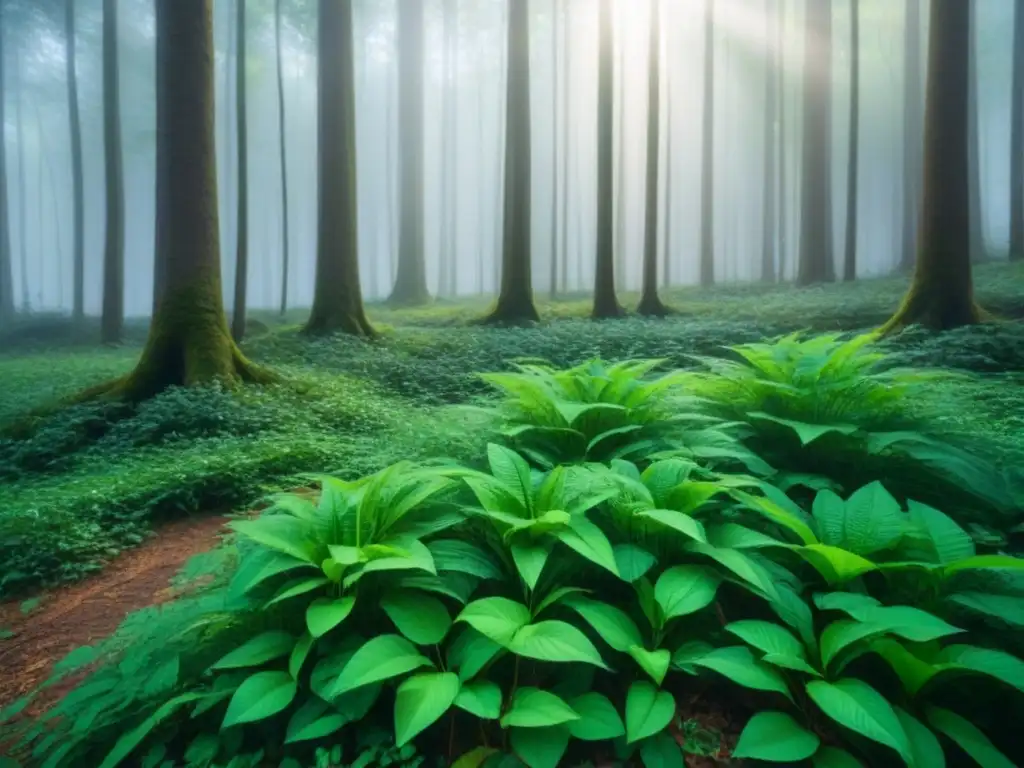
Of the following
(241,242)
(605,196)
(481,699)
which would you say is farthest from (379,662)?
(241,242)

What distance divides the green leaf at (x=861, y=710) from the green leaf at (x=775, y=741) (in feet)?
0.33

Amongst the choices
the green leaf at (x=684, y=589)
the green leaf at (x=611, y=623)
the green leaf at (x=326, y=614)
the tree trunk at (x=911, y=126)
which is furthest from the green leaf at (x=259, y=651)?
the tree trunk at (x=911, y=126)

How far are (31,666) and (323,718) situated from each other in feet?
7.67

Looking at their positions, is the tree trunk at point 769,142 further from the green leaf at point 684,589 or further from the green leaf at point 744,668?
the green leaf at point 744,668

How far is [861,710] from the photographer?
5.58ft

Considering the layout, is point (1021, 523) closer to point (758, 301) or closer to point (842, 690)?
point (842, 690)

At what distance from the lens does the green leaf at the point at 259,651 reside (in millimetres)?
2070

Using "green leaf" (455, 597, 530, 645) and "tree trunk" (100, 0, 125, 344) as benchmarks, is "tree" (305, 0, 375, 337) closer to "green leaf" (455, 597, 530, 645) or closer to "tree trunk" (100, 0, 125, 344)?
"tree trunk" (100, 0, 125, 344)

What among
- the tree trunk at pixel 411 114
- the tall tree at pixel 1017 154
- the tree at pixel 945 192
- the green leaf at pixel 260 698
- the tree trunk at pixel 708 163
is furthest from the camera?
the tree trunk at pixel 411 114

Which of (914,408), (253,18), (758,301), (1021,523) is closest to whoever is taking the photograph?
(1021,523)

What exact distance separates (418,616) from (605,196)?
32.8 feet

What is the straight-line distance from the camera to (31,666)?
10.6ft

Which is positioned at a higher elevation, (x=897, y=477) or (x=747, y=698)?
(x=897, y=477)

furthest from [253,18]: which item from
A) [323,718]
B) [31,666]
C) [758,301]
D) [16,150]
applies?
[323,718]
